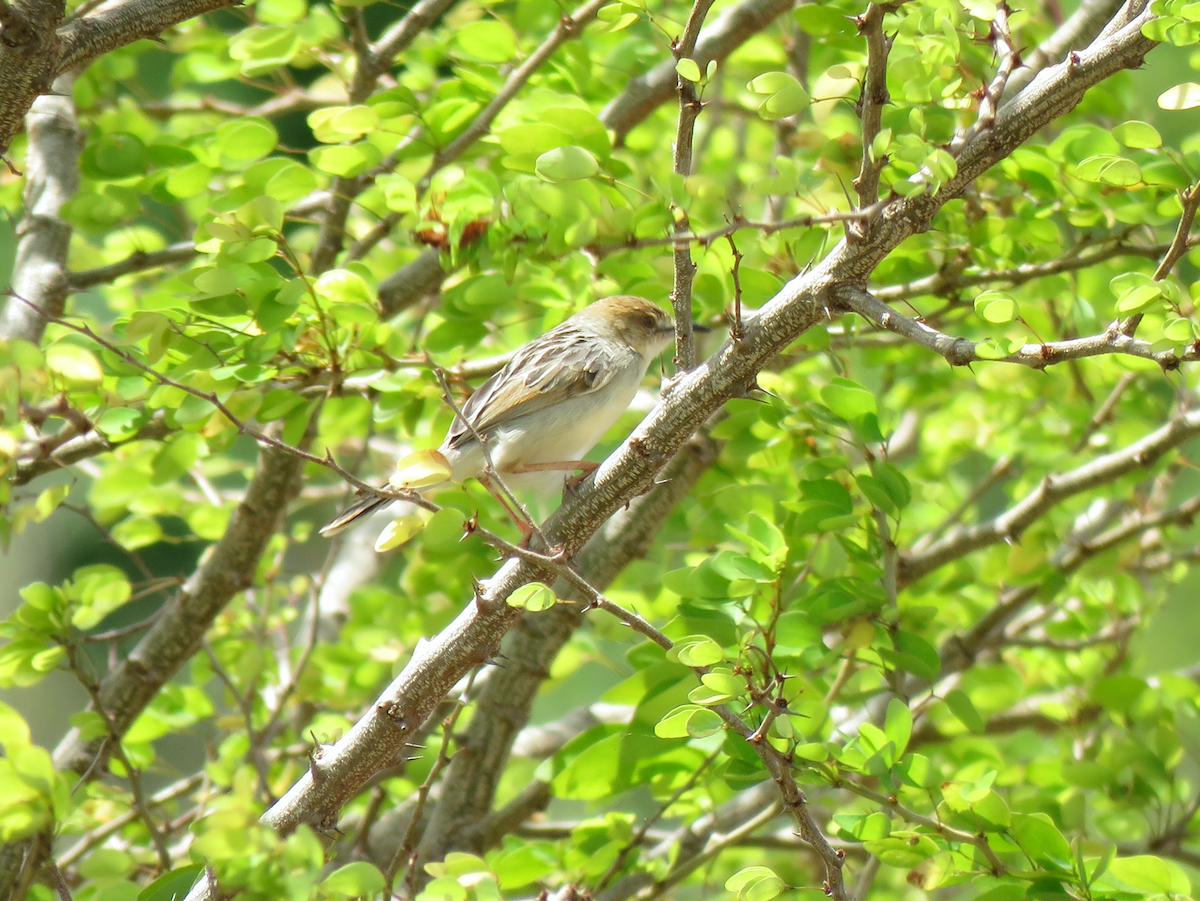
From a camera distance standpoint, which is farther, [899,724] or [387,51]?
[387,51]

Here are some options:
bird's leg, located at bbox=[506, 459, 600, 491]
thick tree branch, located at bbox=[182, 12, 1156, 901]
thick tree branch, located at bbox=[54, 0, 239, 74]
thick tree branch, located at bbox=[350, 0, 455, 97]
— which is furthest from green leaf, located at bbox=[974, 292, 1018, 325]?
thick tree branch, located at bbox=[350, 0, 455, 97]

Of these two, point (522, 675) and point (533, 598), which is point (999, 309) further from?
point (522, 675)

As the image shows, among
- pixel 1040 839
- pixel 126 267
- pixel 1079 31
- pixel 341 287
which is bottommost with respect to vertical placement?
pixel 1040 839

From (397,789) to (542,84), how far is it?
2.81m

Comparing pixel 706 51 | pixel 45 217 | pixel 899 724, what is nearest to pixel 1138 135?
pixel 899 724

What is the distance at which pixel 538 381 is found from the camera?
11.8 feet

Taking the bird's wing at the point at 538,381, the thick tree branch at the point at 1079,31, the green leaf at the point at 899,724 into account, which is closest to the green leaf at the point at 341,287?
the bird's wing at the point at 538,381

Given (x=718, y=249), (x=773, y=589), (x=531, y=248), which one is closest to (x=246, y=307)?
(x=531, y=248)

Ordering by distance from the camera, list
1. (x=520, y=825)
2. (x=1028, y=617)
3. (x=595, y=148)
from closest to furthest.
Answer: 1. (x=595, y=148)
2. (x=520, y=825)
3. (x=1028, y=617)

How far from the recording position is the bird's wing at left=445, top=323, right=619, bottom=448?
3.57 m

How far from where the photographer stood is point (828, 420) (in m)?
2.71

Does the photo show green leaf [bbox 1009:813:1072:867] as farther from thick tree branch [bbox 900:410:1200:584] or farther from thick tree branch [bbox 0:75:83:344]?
thick tree branch [bbox 0:75:83:344]

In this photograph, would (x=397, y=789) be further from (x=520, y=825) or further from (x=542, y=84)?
(x=542, y=84)

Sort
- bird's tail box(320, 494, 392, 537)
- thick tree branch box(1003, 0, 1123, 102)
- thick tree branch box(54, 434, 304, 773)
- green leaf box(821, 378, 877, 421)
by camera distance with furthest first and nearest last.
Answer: thick tree branch box(54, 434, 304, 773)
thick tree branch box(1003, 0, 1123, 102)
bird's tail box(320, 494, 392, 537)
green leaf box(821, 378, 877, 421)
